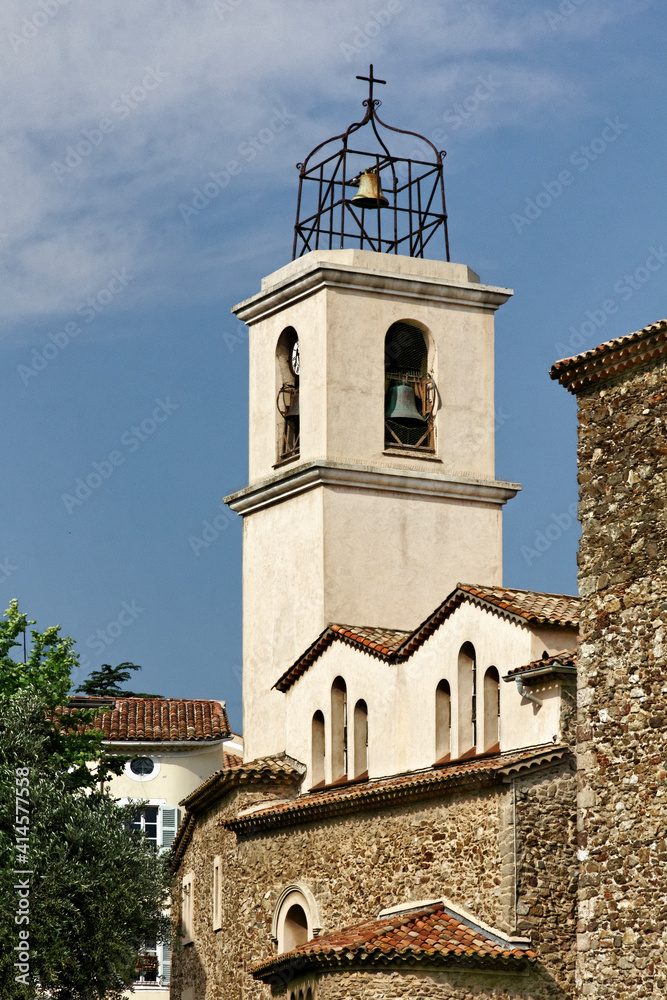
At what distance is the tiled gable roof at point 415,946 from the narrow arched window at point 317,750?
18.0 feet

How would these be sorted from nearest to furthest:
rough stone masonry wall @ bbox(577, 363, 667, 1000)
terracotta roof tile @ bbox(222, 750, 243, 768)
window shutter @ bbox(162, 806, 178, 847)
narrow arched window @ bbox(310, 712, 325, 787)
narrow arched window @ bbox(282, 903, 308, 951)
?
rough stone masonry wall @ bbox(577, 363, 667, 1000) < narrow arched window @ bbox(282, 903, 308, 951) < narrow arched window @ bbox(310, 712, 325, 787) < window shutter @ bbox(162, 806, 178, 847) < terracotta roof tile @ bbox(222, 750, 243, 768)

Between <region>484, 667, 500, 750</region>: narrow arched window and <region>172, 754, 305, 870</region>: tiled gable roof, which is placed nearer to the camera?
<region>484, 667, 500, 750</region>: narrow arched window

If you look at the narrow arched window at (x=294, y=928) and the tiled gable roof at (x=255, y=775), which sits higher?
the tiled gable roof at (x=255, y=775)

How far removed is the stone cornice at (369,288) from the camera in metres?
33.5

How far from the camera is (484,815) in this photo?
24922 millimetres

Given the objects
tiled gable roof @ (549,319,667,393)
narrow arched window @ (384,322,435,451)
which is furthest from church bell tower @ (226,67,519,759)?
tiled gable roof @ (549,319,667,393)

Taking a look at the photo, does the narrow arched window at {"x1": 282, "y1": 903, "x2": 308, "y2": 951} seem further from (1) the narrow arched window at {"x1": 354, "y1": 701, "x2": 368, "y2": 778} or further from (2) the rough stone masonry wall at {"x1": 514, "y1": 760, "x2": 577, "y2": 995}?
(2) the rough stone masonry wall at {"x1": 514, "y1": 760, "x2": 577, "y2": 995}

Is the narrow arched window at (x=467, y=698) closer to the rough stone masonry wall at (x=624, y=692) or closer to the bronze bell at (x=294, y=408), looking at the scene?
the rough stone masonry wall at (x=624, y=692)

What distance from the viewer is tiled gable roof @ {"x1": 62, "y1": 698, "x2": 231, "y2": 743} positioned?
139ft

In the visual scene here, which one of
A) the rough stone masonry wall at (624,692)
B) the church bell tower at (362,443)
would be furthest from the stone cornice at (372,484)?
the rough stone masonry wall at (624,692)

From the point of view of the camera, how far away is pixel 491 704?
26641mm

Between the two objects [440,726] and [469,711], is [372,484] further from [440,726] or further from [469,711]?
[469,711]

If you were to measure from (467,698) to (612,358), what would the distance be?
863cm

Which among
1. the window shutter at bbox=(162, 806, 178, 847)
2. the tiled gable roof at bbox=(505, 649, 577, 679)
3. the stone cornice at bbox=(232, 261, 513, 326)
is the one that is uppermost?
the stone cornice at bbox=(232, 261, 513, 326)
